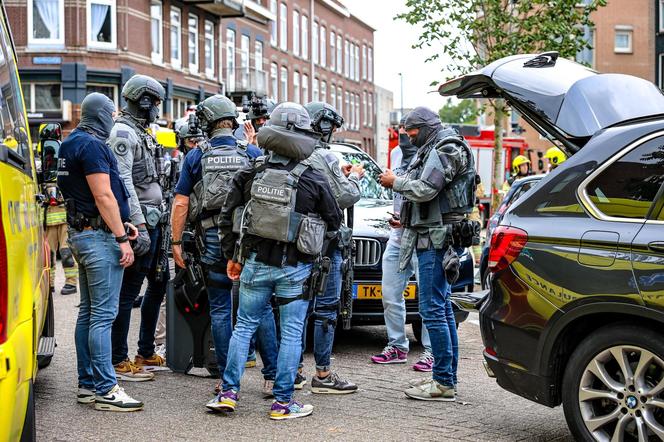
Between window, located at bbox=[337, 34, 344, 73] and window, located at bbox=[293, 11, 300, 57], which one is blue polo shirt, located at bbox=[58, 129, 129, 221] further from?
window, located at bbox=[337, 34, 344, 73]

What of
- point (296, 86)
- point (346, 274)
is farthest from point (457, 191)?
point (296, 86)

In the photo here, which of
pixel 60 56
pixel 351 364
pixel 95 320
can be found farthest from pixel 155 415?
pixel 60 56

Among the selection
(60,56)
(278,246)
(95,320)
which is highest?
(60,56)

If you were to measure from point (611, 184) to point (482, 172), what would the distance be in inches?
966

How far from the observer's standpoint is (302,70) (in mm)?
57562

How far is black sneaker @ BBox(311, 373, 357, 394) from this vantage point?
22.4 ft

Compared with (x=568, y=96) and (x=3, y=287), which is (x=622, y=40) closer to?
(x=568, y=96)

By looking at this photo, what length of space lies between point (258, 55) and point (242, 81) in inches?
184

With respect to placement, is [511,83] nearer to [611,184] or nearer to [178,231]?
[611,184]

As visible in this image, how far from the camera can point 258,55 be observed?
4962cm

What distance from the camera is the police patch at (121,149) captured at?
686 centimetres

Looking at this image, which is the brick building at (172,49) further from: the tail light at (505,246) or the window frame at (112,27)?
the tail light at (505,246)

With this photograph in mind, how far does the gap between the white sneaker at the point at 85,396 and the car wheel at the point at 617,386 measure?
10.0 ft

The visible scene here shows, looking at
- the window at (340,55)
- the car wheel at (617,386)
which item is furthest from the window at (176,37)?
the car wheel at (617,386)
